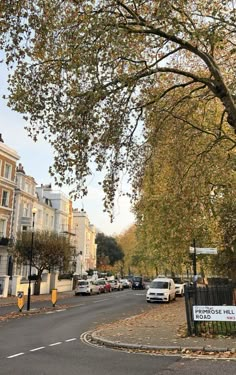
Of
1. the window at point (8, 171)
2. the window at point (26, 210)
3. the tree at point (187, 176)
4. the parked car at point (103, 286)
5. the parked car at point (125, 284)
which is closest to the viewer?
the tree at point (187, 176)

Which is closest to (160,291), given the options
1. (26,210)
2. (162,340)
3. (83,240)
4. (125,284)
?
(162,340)

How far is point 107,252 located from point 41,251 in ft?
199

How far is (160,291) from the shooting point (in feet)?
114

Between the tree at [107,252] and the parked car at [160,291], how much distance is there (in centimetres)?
6387

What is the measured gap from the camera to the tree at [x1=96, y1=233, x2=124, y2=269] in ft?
329

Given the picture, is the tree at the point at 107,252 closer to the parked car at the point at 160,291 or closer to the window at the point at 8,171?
the window at the point at 8,171

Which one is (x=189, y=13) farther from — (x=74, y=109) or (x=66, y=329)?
(x=66, y=329)

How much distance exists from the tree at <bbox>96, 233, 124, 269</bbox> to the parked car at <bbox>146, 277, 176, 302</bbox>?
210 feet

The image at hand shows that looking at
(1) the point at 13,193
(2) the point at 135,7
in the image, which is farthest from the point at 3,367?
(1) the point at 13,193

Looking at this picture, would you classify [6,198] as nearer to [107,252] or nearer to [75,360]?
[75,360]

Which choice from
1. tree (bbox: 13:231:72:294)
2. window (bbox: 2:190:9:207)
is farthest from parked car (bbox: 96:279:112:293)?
window (bbox: 2:190:9:207)

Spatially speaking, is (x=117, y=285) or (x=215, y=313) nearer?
(x=215, y=313)

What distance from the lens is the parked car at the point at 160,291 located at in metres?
34.6

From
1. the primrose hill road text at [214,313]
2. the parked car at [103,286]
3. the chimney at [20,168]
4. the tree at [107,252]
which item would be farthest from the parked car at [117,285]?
the primrose hill road text at [214,313]
